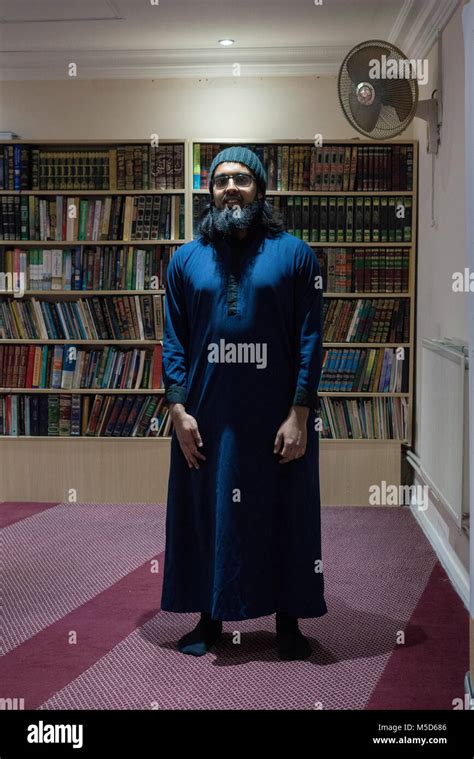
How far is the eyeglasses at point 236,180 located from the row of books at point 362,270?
2297mm

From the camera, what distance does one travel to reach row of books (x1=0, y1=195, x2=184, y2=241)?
498 centimetres

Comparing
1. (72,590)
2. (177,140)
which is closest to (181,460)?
(72,590)

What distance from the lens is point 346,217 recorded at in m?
4.94

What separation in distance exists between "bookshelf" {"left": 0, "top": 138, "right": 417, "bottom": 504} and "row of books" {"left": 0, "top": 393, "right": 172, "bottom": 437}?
0.11 feet

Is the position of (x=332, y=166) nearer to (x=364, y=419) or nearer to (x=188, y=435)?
(x=364, y=419)

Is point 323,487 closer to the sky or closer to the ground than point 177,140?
closer to the ground

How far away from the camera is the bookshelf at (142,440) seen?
4.94 meters

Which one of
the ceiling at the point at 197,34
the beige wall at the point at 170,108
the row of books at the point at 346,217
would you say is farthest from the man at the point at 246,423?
the beige wall at the point at 170,108

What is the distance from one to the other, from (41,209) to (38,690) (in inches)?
125

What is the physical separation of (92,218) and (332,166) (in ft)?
4.53

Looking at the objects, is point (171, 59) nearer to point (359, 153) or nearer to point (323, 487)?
point (359, 153)

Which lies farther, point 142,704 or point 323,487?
point 323,487

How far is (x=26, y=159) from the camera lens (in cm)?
499

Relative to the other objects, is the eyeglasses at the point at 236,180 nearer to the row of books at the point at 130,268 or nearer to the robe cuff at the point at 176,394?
the robe cuff at the point at 176,394
